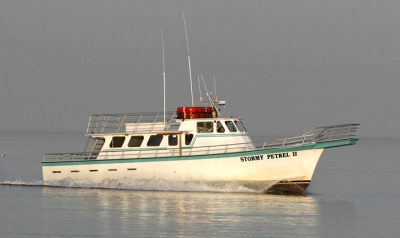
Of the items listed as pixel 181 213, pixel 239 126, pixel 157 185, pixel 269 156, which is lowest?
pixel 181 213

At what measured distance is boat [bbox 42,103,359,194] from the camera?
44719 millimetres

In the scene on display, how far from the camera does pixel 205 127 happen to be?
153 ft

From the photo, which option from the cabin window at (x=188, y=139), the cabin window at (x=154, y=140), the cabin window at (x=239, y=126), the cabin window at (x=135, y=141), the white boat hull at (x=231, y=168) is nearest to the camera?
the white boat hull at (x=231, y=168)

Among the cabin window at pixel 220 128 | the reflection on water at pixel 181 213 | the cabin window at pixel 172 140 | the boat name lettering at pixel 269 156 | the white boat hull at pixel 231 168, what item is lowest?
the reflection on water at pixel 181 213

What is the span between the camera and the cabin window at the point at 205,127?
152 feet

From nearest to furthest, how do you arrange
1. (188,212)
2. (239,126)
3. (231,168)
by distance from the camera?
(188,212) → (231,168) → (239,126)

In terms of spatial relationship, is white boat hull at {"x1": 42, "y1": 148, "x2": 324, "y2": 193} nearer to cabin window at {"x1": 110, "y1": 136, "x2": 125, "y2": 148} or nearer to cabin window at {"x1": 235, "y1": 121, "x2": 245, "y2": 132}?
cabin window at {"x1": 110, "y1": 136, "x2": 125, "y2": 148}

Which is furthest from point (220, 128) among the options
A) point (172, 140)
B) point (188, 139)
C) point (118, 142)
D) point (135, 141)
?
Answer: point (118, 142)

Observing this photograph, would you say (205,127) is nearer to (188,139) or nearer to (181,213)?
(188,139)

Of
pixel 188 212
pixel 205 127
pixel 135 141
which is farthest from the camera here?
pixel 135 141

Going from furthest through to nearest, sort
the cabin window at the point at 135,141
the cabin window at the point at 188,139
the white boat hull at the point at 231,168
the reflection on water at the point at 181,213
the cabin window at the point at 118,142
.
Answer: the cabin window at the point at 118,142 < the cabin window at the point at 135,141 < the cabin window at the point at 188,139 < the white boat hull at the point at 231,168 < the reflection on water at the point at 181,213

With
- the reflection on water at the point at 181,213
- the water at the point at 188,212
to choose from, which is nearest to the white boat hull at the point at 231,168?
the water at the point at 188,212

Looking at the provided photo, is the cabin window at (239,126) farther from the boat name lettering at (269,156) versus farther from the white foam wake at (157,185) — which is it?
the white foam wake at (157,185)

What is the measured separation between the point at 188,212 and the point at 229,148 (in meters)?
6.17
